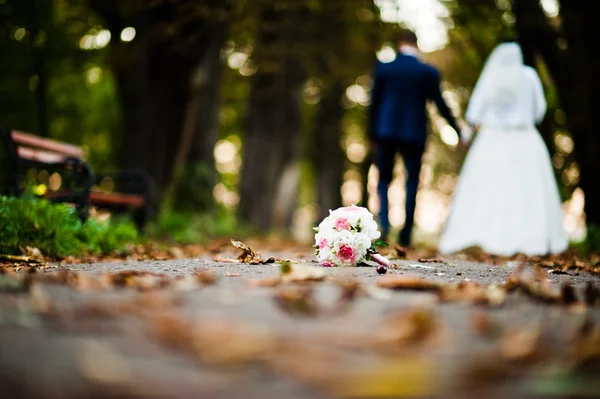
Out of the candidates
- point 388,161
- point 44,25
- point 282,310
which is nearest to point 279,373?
point 282,310

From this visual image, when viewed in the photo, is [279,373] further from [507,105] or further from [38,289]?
[507,105]

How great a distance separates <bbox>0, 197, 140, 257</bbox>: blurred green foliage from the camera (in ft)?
18.9

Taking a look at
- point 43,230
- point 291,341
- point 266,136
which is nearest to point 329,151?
point 266,136

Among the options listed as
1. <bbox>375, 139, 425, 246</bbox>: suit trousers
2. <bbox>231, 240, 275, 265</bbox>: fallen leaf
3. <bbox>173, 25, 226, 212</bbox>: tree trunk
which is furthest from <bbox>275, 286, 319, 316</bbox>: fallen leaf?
<bbox>173, 25, 226, 212</bbox>: tree trunk

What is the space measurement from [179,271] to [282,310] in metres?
1.95

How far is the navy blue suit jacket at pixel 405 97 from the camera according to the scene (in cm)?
908

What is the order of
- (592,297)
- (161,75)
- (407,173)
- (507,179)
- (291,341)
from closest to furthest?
1. (291,341)
2. (592,297)
3. (507,179)
4. (407,173)
5. (161,75)

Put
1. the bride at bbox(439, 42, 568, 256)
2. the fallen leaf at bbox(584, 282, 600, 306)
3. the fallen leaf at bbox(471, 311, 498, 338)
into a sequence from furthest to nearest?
the bride at bbox(439, 42, 568, 256)
the fallen leaf at bbox(584, 282, 600, 306)
the fallen leaf at bbox(471, 311, 498, 338)

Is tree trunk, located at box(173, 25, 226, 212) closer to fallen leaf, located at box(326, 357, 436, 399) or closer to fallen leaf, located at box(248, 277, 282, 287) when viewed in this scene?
fallen leaf, located at box(248, 277, 282, 287)

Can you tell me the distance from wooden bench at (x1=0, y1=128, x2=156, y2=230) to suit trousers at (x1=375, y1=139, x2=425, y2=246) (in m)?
3.29

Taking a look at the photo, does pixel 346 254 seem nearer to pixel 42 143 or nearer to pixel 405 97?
pixel 42 143

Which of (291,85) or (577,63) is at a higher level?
(291,85)

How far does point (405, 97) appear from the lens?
9.17m

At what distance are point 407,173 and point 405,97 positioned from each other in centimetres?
96
